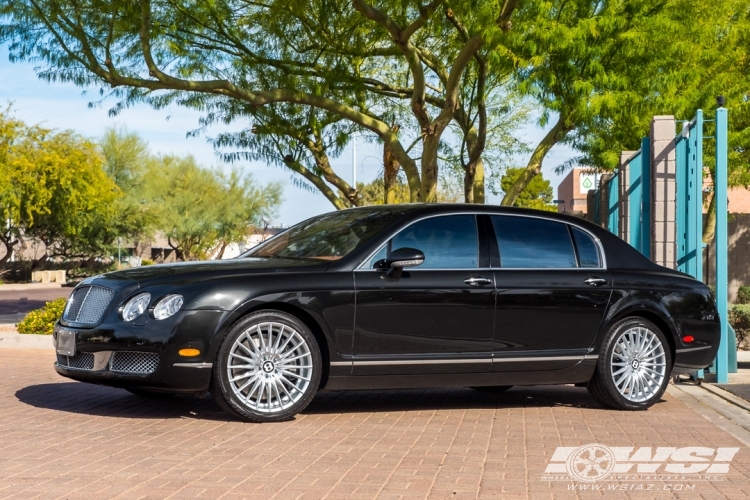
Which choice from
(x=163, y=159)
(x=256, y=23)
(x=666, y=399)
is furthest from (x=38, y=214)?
(x=666, y=399)

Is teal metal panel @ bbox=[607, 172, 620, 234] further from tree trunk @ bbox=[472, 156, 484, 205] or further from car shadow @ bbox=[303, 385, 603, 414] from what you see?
tree trunk @ bbox=[472, 156, 484, 205]

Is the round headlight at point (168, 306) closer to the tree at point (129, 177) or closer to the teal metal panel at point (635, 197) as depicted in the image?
the teal metal panel at point (635, 197)

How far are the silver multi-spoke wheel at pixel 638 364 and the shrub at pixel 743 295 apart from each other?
47.8ft

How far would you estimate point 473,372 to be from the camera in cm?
858

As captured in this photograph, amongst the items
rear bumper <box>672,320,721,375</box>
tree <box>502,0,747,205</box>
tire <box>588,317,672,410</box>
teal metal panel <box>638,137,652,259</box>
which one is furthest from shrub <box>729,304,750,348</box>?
tire <box>588,317,672,410</box>

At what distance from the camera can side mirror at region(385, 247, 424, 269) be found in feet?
26.9

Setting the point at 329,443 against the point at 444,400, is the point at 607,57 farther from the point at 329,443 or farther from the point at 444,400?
the point at 329,443

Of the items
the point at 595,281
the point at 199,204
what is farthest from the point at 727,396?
the point at 199,204

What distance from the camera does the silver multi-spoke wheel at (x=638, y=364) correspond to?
9.15 meters

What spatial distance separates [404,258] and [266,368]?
1.29 m

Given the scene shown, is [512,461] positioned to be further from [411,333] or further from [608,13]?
[608,13]

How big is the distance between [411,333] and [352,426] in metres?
0.84

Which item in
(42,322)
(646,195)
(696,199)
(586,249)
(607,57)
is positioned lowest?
(42,322)

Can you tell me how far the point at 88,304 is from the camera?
8.23m
